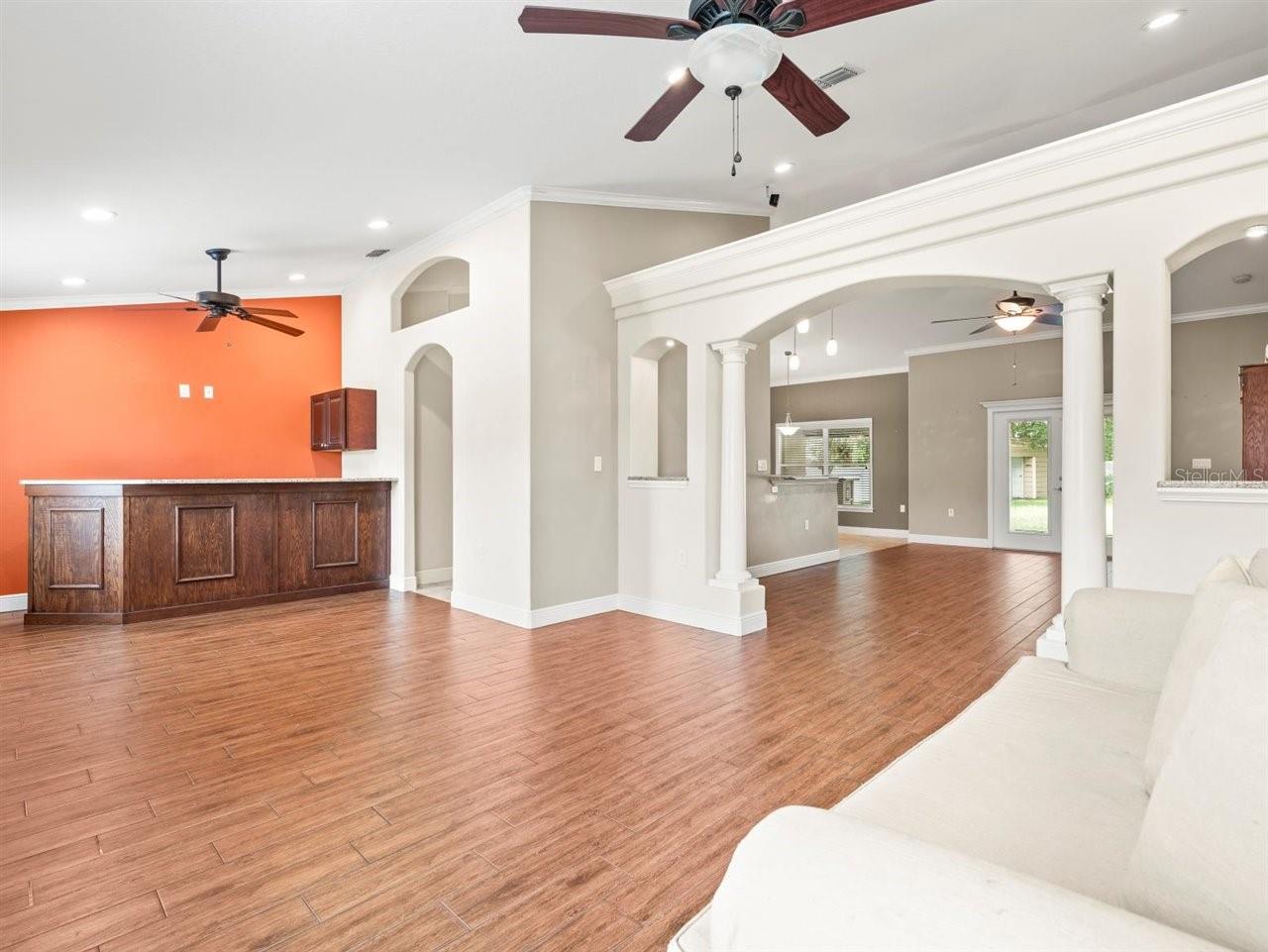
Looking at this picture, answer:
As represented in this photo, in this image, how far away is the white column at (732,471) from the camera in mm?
4684

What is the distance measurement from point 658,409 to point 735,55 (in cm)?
361

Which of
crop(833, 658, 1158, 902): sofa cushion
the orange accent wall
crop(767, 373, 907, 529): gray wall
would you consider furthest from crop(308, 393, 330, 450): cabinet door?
crop(833, 658, 1158, 902): sofa cushion

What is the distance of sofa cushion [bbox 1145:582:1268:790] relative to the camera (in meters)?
1.24

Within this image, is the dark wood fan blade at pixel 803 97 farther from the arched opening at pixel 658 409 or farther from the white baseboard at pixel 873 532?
the white baseboard at pixel 873 532

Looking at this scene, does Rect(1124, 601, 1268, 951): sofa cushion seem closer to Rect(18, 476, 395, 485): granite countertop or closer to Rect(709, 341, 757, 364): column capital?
Rect(709, 341, 757, 364): column capital

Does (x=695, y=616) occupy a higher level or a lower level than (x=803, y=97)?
lower

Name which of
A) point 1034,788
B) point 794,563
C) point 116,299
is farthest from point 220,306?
point 1034,788

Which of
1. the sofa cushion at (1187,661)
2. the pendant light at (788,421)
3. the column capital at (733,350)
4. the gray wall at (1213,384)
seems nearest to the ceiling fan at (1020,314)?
the gray wall at (1213,384)

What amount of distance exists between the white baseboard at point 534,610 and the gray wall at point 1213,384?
6.89 m

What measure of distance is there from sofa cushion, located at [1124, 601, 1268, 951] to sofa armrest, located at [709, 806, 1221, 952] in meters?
0.12

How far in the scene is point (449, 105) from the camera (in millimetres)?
3666

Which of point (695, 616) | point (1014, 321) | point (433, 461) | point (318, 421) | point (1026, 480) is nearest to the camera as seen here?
point (695, 616)

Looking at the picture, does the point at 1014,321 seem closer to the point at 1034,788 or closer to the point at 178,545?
the point at 1034,788

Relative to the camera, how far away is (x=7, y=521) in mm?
6027
